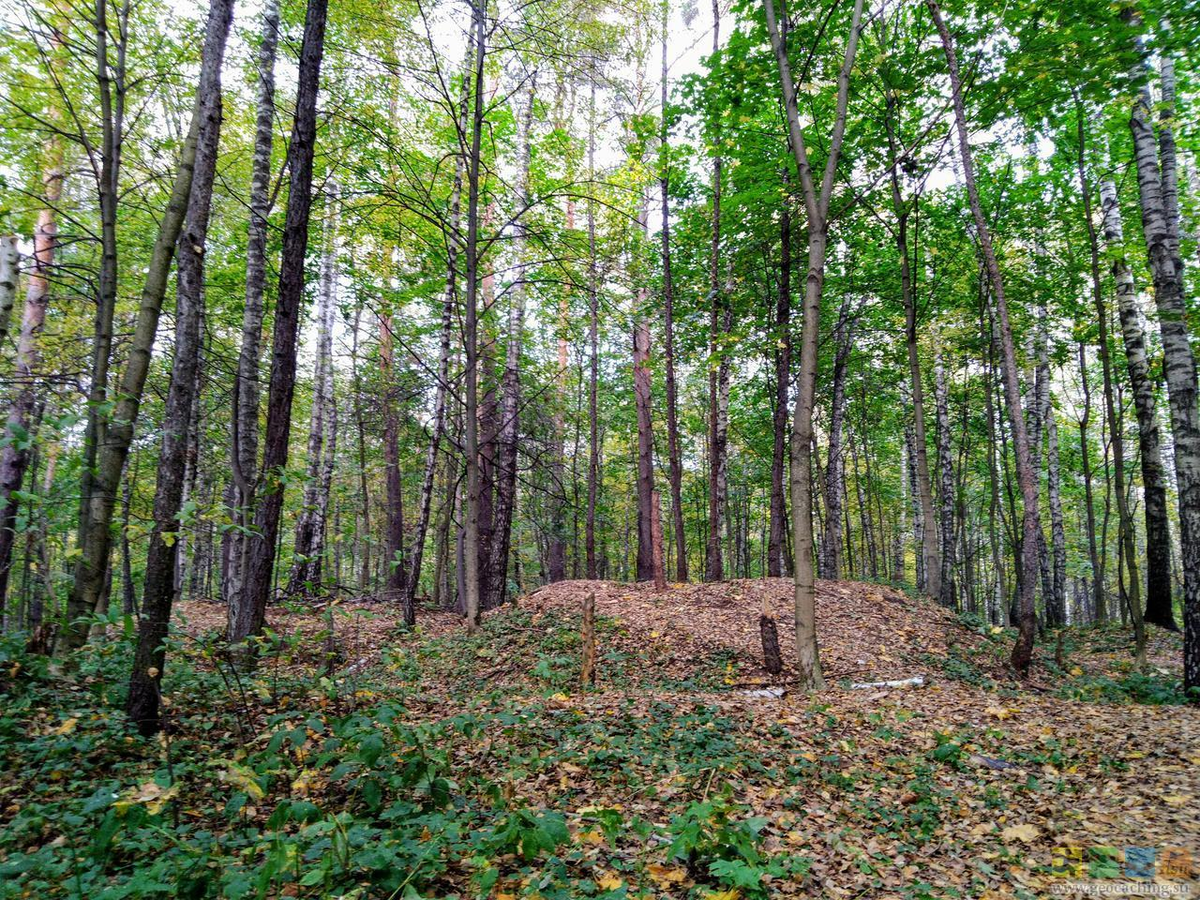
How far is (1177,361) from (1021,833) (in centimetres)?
664

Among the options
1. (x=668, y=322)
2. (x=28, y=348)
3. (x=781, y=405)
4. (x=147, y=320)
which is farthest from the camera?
(x=781, y=405)

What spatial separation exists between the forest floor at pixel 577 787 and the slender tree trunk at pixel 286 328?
2.75 feet

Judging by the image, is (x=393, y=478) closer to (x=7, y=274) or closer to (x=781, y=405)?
(x=781, y=405)

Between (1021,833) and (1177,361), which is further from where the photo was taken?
(1177,361)

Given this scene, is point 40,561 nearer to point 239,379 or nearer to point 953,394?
point 239,379

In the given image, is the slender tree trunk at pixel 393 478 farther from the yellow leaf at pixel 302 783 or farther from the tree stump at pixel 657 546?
the yellow leaf at pixel 302 783

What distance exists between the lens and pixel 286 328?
21.9 feet

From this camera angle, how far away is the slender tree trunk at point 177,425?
453 centimetres

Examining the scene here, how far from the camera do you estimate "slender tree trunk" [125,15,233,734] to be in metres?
4.53

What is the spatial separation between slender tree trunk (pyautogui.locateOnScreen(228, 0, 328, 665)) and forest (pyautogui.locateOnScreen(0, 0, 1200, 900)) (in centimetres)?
4

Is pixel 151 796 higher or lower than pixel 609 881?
higher

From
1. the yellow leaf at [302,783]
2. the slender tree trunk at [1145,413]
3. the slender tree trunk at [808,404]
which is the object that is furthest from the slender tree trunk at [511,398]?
the slender tree trunk at [1145,413]

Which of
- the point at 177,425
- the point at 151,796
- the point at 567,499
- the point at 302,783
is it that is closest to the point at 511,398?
the point at 567,499

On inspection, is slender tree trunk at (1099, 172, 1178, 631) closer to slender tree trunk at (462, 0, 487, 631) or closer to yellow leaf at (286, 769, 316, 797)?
slender tree trunk at (462, 0, 487, 631)
